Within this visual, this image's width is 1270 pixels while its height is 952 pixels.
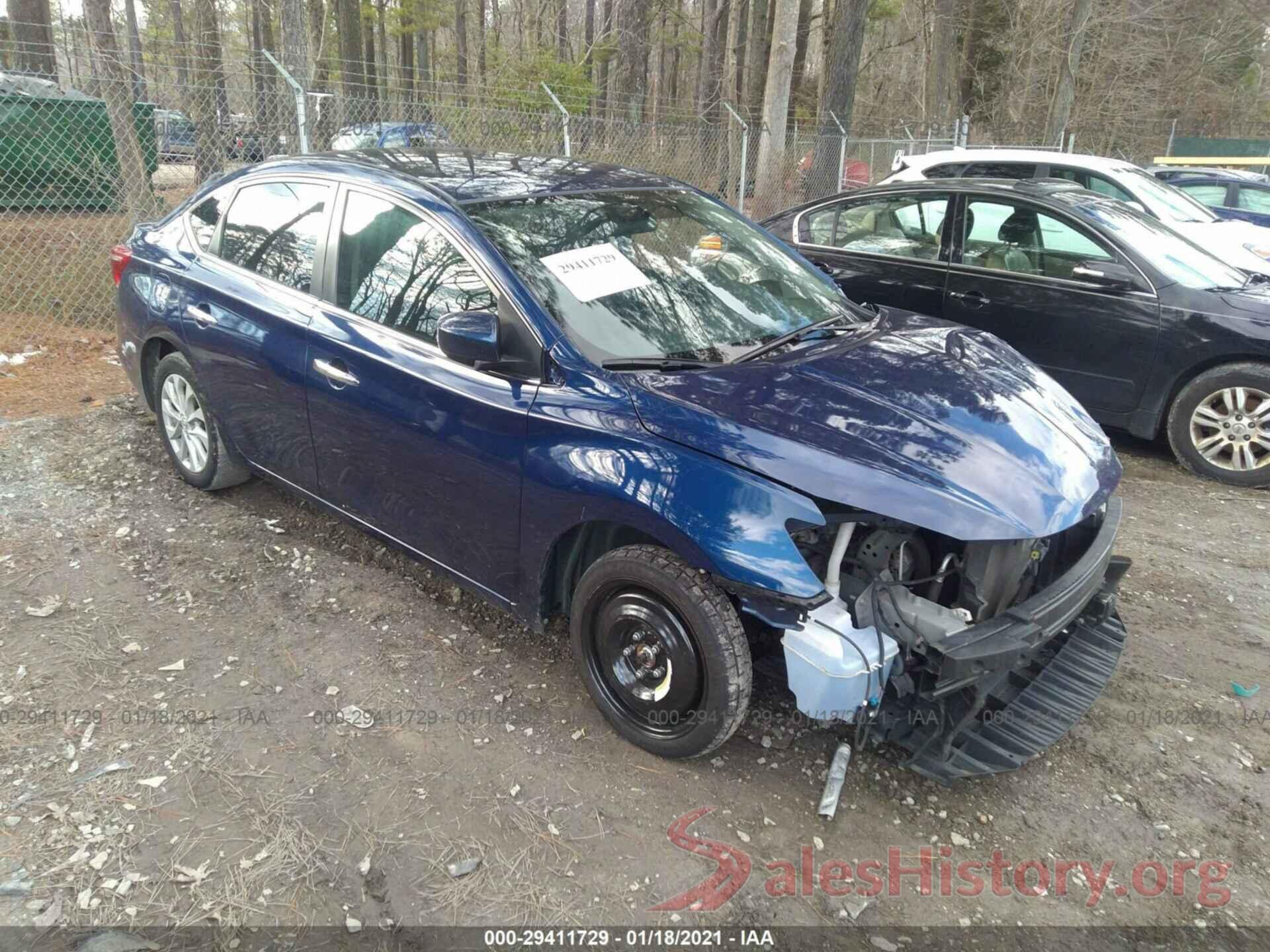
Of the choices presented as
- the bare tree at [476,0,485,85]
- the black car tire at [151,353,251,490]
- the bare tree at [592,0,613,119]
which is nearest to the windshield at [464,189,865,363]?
the black car tire at [151,353,251,490]

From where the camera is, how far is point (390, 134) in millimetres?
9461

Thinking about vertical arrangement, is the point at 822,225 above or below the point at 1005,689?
above

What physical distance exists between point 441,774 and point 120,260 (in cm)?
351

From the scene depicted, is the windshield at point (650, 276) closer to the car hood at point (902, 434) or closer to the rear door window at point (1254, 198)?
the car hood at point (902, 434)

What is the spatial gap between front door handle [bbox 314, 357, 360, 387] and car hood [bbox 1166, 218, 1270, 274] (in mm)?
5539

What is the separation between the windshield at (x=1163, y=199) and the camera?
7.68 metres

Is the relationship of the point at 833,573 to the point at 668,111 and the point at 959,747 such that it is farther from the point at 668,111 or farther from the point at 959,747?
the point at 668,111

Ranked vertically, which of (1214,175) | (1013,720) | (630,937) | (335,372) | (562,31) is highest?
(562,31)

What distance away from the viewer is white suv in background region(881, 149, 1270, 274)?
7695 mm

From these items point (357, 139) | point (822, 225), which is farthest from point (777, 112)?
point (822, 225)

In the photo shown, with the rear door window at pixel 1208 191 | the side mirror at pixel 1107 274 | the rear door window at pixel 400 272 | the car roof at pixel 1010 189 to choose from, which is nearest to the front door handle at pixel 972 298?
the side mirror at pixel 1107 274

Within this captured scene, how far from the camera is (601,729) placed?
304 cm

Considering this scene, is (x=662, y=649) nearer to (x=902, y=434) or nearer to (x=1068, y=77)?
(x=902, y=434)

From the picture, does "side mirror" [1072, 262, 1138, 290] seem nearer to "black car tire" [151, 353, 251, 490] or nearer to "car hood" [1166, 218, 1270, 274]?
"car hood" [1166, 218, 1270, 274]
